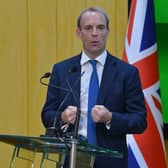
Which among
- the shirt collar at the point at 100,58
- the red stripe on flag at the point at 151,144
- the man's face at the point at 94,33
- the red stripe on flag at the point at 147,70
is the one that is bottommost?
the red stripe on flag at the point at 151,144

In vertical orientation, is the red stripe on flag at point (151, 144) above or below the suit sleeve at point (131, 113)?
below

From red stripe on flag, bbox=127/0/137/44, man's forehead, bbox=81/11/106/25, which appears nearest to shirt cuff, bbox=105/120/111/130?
man's forehead, bbox=81/11/106/25

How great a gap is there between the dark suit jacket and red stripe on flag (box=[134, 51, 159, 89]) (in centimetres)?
77

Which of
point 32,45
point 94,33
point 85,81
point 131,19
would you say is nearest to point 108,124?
point 85,81

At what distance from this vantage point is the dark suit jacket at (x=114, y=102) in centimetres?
229

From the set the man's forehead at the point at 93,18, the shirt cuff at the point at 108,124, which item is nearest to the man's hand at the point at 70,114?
the shirt cuff at the point at 108,124

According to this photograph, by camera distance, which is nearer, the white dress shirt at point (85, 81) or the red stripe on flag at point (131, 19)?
the white dress shirt at point (85, 81)

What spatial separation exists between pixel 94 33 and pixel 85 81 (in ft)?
0.61

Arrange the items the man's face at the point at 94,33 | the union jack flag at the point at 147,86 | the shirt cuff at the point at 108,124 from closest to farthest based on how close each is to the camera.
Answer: the shirt cuff at the point at 108,124 → the man's face at the point at 94,33 → the union jack flag at the point at 147,86

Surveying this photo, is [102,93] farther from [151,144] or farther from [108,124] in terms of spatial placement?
[151,144]

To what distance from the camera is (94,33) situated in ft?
7.75

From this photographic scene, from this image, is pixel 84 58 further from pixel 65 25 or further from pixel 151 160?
pixel 65 25

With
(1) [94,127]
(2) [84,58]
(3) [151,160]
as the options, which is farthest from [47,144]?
(3) [151,160]

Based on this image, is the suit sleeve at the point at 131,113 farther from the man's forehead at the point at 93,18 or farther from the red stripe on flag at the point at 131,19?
the red stripe on flag at the point at 131,19
